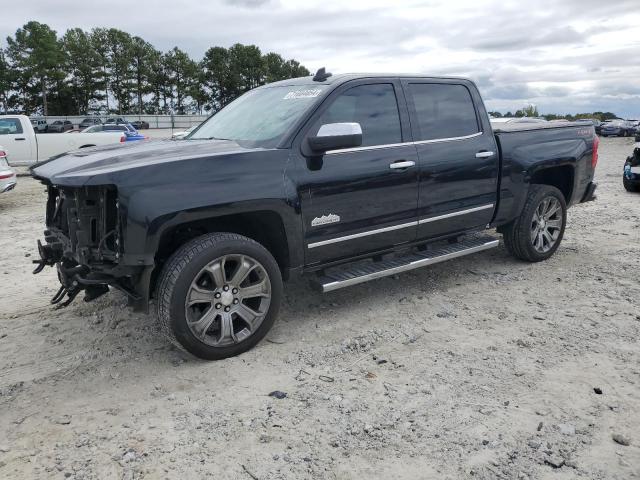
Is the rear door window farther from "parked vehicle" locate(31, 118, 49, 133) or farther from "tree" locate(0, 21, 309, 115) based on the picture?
"tree" locate(0, 21, 309, 115)

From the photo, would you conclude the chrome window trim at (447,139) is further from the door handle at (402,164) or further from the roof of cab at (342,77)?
the roof of cab at (342,77)

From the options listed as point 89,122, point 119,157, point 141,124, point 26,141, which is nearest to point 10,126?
point 26,141

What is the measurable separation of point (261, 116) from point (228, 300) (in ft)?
5.36

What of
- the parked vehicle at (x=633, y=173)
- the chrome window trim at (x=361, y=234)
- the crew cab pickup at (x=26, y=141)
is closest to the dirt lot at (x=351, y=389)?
the chrome window trim at (x=361, y=234)

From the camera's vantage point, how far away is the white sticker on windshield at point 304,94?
430 cm

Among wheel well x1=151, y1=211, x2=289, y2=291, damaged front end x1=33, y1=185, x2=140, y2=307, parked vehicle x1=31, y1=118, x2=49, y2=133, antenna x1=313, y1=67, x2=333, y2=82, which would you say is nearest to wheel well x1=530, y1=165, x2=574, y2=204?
antenna x1=313, y1=67, x2=333, y2=82

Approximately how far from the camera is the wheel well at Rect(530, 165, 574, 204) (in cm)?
605

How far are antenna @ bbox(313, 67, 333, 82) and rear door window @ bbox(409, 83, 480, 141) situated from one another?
2.40ft

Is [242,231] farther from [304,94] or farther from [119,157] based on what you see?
[304,94]

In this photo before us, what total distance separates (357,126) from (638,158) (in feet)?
30.1

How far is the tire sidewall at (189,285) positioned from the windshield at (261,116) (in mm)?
817

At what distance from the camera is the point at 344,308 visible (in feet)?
15.6

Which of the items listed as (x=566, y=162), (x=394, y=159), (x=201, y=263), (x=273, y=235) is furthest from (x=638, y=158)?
(x=201, y=263)

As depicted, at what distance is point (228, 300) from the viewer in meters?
3.71
